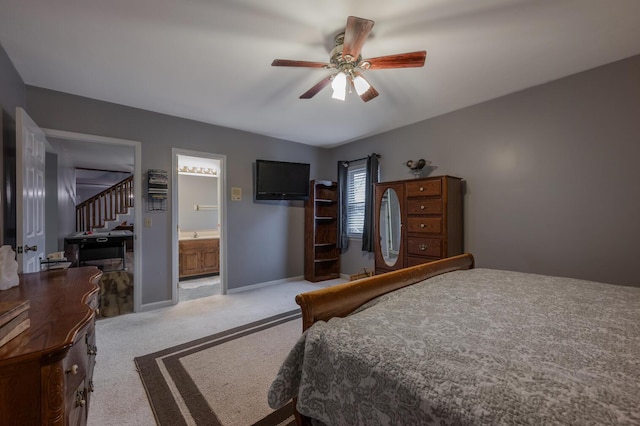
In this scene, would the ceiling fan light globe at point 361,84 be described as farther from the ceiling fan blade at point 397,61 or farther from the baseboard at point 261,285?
the baseboard at point 261,285

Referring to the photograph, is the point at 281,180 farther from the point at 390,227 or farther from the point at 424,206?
the point at 424,206

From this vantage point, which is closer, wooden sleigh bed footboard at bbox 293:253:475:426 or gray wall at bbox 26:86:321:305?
wooden sleigh bed footboard at bbox 293:253:475:426

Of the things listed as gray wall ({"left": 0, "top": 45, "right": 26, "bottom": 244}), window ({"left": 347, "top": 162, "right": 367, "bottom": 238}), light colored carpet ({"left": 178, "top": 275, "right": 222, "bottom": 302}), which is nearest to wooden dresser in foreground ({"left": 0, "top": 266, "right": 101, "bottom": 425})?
gray wall ({"left": 0, "top": 45, "right": 26, "bottom": 244})

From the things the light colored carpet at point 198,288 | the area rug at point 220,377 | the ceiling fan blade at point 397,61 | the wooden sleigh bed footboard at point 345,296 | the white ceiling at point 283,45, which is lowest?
the light colored carpet at point 198,288

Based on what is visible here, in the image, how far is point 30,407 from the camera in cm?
79

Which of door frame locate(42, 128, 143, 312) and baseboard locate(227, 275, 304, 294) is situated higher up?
door frame locate(42, 128, 143, 312)

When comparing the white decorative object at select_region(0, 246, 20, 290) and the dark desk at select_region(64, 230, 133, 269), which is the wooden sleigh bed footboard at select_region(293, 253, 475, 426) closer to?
the white decorative object at select_region(0, 246, 20, 290)

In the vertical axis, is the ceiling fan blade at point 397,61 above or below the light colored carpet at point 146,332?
above

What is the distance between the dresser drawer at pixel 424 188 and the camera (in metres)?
3.12

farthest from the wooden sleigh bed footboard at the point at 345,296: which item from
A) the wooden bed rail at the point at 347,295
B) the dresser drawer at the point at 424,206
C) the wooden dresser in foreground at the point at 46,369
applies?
the dresser drawer at the point at 424,206

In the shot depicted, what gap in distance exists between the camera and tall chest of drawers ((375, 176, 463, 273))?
121 inches

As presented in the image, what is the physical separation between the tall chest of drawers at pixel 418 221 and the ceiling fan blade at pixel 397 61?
1553 millimetres

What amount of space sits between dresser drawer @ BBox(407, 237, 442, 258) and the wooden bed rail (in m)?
1.24

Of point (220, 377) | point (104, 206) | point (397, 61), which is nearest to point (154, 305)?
point (220, 377)
